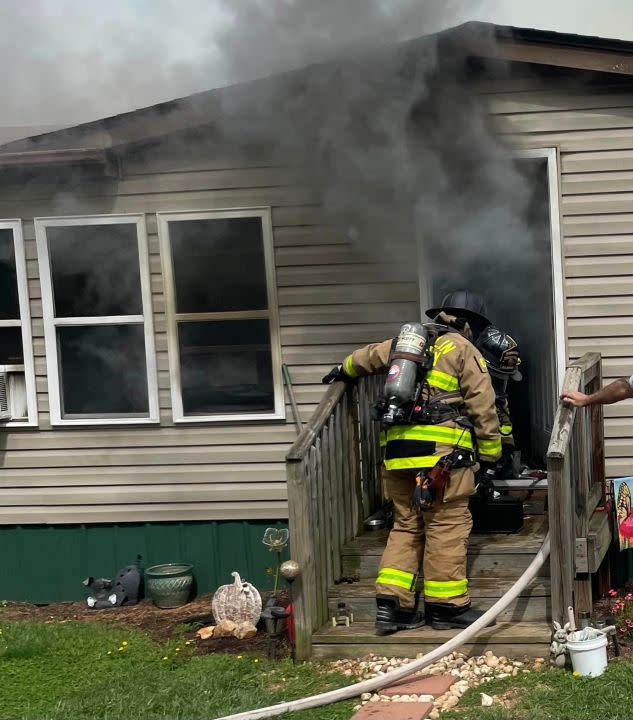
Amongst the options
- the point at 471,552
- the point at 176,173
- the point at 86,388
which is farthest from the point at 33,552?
the point at 471,552

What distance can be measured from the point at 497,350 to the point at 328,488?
1.51m

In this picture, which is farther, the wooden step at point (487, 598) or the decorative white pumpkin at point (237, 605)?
the decorative white pumpkin at point (237, 605)

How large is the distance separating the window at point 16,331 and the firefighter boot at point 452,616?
401 centimetres

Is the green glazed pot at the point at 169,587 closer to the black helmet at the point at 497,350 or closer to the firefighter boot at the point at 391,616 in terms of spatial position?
the firefighter boot at the point at 391,616

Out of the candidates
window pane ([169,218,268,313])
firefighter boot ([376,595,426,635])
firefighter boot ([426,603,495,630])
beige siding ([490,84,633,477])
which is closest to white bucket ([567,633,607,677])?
firefighter boot ([426,603,495,630])

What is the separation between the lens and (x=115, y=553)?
28.2ft

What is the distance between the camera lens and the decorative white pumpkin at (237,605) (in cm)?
707

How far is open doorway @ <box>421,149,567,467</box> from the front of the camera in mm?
7758

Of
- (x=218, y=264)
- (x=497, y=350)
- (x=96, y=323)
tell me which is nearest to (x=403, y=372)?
(x=497, y=350)

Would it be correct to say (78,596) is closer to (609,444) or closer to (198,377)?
(198,377)

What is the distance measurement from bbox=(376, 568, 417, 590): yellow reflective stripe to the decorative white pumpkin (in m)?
1.28

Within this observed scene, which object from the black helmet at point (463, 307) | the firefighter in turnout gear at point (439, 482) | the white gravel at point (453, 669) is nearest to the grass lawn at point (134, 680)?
the white gravel at point (453, 669)

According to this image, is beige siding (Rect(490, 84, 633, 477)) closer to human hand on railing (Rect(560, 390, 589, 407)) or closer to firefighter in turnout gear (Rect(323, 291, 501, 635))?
human hand on railing (Rect(560, 390, 589, 407))

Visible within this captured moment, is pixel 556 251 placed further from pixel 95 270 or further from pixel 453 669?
pixel 95 270
